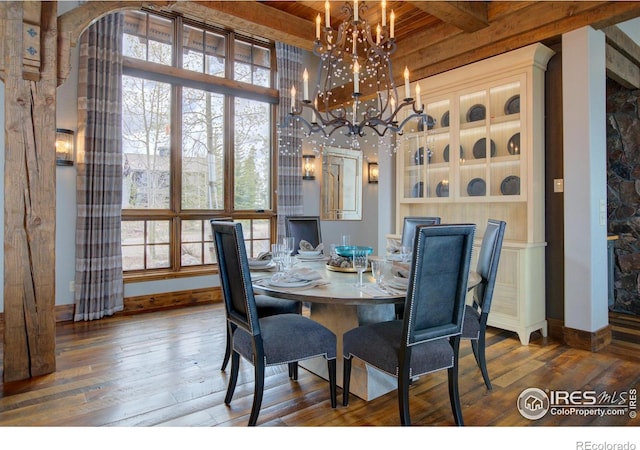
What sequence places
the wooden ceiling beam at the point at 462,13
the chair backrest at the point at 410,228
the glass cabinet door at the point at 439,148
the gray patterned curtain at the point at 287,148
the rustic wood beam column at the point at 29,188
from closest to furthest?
the rustic wood beam column at the point at 29,188 < the wooden ceiling beam at the point at 462,13 < the chair backrest at the point at 410,228 < the glass cabinet door at the point at 439,148 < the gray patterned curtain at the point at 287,148

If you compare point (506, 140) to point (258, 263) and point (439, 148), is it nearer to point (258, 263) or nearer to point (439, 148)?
point (439, 148)

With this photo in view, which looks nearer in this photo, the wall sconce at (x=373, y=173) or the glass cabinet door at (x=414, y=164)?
the glass cabinet door at (x=414, y=164)

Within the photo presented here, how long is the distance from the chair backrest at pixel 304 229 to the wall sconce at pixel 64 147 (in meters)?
2.26

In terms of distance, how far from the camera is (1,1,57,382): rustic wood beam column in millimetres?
2504

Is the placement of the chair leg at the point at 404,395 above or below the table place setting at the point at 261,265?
below

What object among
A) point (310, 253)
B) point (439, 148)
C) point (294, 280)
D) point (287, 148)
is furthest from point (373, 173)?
point (294, 280)

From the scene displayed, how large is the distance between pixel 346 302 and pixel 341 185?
450cm

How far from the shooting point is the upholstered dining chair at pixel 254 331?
1904 mm

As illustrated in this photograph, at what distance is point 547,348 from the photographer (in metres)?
3.13

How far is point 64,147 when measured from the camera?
3.77 metres

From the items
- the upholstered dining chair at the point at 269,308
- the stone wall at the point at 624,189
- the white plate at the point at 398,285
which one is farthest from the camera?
the stone wall at the point at 624,189

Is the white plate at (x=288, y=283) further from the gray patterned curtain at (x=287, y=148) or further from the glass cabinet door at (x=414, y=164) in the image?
the gray patterned curtain at (x=287, y=148)

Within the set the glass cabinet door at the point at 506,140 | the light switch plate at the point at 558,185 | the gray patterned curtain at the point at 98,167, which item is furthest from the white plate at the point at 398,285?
the gray patterned curtain at the point at 98,167
